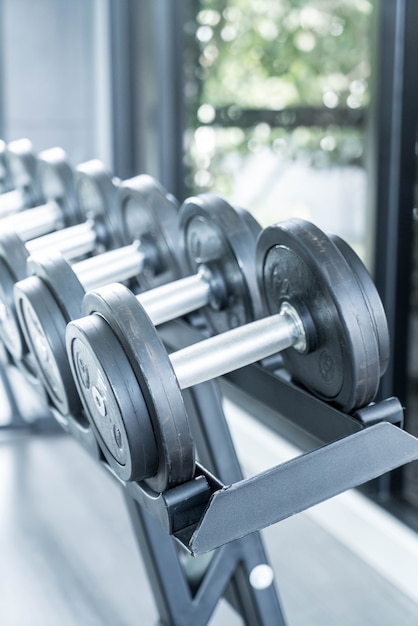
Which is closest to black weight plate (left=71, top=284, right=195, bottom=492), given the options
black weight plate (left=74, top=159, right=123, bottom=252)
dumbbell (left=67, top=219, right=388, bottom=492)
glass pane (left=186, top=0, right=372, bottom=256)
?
dumbbell (left=67, top=219, right=388, bottom=492)

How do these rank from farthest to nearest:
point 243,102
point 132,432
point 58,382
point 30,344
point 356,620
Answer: point 243,102 → point 356,620 → point 30,344 → point 58,382 → point 132,432

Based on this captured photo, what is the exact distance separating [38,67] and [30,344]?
2.09 meters

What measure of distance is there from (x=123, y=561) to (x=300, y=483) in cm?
107

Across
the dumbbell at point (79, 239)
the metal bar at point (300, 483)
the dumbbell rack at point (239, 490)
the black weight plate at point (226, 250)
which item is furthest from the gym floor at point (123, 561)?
the metal bar at point (300, 483)

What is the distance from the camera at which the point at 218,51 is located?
2.37 metres

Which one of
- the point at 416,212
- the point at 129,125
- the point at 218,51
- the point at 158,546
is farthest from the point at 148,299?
the point at 129,125

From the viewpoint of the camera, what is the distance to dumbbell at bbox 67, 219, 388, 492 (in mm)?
817

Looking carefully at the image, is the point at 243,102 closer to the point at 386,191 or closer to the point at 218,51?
the point at 218,51

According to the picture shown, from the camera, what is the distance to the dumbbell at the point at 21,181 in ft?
5.51

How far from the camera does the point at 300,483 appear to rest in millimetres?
814

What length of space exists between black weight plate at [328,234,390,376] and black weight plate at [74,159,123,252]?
21.8 inches

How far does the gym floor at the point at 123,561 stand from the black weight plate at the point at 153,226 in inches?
27.1

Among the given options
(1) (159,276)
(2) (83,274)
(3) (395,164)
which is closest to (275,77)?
(3) (395,164)

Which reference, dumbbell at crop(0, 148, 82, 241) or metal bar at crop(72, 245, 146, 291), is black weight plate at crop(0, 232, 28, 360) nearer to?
metal bar at crop(72, 245, 146, 291)
